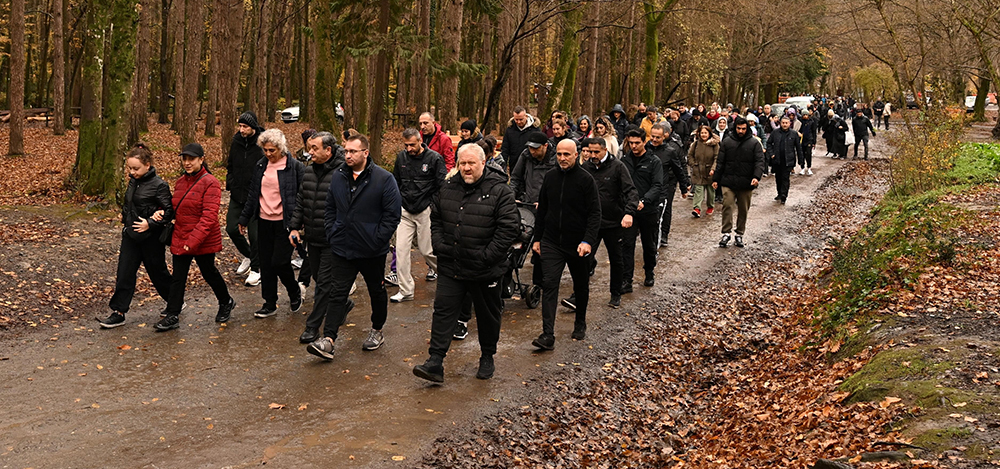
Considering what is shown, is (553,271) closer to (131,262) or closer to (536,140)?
(536,140)

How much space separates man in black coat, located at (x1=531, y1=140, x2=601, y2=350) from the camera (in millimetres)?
8477

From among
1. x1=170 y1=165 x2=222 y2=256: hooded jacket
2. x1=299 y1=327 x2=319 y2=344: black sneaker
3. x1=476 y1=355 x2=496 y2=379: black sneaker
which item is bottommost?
x1=476 y1=355 x2=496 y2=379: black sneaker

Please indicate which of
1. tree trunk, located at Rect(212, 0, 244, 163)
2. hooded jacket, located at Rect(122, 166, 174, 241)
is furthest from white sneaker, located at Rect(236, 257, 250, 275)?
tree trunk, located at Rect(212, 0, 244, 163)

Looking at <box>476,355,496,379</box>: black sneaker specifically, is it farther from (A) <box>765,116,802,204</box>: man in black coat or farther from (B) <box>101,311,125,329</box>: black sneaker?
(A) <box>765,116,802,204</box>: man in black coat

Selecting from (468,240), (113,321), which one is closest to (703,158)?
(468,240)

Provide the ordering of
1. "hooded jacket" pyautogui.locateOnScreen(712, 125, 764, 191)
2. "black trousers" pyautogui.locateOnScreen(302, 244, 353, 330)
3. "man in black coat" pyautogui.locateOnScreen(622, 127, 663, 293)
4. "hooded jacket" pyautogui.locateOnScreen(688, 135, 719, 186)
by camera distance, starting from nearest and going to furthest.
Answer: "black trousers" pyautogui.locateOnScreen(302, 244, 353, 330) → "man in black coat" pyautogui.locateOnScreen(622, 127, 663, 293) → "hooded jacket" pyautogui.locateOnScreen(712, 125, 764, 191) → "hooded jacket" pyautogui.locateOnScreen(688, 135, 719, 186)

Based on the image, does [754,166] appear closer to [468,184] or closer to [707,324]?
[707,324]

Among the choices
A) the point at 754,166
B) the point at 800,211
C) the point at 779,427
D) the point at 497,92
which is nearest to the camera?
the point at 779,427

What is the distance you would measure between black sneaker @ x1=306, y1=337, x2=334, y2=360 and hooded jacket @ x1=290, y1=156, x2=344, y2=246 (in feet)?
3.74

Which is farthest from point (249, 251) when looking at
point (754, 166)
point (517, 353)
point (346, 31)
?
point (346, 31)

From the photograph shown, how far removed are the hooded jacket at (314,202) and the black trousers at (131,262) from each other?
1494 millimetres

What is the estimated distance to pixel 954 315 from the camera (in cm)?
844

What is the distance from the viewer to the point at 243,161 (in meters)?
10.6

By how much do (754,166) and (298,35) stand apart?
3188 centimetres
